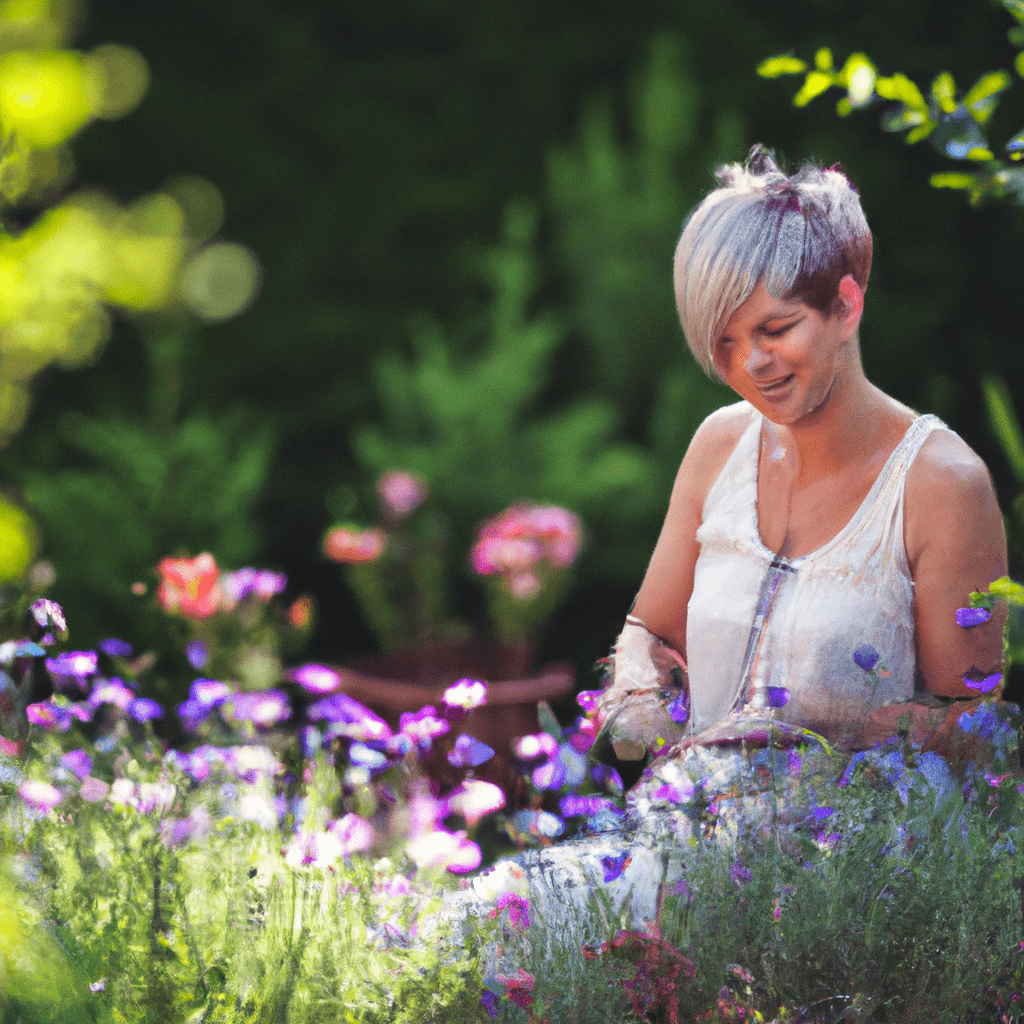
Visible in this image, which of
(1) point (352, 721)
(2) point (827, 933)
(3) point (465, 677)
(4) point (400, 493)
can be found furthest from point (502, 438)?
(2) point (827, 933)

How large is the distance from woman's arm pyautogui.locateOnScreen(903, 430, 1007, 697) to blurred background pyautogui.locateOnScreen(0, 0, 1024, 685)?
9.88 ft

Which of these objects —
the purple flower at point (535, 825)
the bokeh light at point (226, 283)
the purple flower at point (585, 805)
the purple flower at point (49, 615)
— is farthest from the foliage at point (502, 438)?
the purple flower at point (49, 615)

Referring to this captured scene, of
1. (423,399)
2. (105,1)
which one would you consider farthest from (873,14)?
(105,1)

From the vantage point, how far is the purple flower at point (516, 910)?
61.6 inches

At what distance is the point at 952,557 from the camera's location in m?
1.76

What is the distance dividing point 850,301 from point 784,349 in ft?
0.41

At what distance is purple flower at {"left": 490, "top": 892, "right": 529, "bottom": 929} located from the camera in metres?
1.56

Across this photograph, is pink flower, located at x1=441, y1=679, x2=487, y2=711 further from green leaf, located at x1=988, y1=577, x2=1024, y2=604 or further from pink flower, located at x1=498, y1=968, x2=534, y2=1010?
green leaf, located at x1=988, y1=577, x2=1024, y2=604

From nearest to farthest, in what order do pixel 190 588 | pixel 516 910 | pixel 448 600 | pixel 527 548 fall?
pixel 516 910, pixel 190 588, pixel 527 548, pixel 448 600

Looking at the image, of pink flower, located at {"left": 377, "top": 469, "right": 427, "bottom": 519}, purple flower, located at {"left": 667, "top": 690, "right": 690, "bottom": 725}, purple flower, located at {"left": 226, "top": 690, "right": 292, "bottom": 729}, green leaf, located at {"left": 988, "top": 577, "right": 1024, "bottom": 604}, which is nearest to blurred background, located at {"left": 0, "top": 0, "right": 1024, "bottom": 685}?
pink flower, located at {"left": 377, "top": 469, "right": 427, "bottom": 519}

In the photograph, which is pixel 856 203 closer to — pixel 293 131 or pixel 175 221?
pixel 175 221

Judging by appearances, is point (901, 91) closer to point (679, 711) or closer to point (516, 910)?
point (679, 711)

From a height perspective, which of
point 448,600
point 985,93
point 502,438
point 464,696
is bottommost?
point 464,696

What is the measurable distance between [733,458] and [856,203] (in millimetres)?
Result: 476
